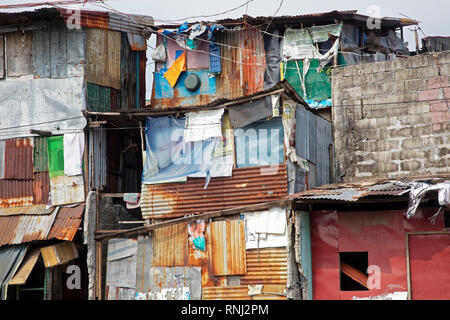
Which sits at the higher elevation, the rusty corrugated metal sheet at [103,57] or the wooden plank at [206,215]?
the rusty corrugated metal sheet at [103,57]

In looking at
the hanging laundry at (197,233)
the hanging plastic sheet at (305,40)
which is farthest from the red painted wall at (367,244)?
the hanging plastic sheet at (305,40)

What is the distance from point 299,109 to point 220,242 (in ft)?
12.6

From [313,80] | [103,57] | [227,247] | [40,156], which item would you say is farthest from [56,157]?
[313,80]

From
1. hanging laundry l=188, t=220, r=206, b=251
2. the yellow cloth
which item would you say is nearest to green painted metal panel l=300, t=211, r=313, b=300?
hanging laundry l=188, t=220, r=206, b=251

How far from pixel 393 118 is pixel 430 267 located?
15.2 feet

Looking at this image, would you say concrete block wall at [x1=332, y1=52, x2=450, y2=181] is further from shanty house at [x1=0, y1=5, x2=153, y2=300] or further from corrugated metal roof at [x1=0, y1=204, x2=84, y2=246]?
corrugated metal roof at [x1=0, y1=204, x2=84, y2=246]

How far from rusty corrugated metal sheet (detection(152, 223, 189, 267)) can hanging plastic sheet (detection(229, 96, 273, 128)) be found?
2861 millimetres

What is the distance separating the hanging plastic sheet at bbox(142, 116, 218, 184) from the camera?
17078mm

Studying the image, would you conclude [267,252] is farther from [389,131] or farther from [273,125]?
[389,131]

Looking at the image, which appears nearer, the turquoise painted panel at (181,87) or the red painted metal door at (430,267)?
the red painted metal door at (430,267)

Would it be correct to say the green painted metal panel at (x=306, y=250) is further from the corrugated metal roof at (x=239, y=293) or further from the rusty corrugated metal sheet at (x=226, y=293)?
the rusty corrugated metal sheet at (x=226, y=293)

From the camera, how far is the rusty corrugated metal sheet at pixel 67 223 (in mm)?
17875

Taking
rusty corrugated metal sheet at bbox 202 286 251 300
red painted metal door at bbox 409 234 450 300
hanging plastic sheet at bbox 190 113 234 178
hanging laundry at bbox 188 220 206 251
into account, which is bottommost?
rusty corrugated metal sheet at bbox 202 286 251 300

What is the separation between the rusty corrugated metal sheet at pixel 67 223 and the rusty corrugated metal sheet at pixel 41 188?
669 millimetres
